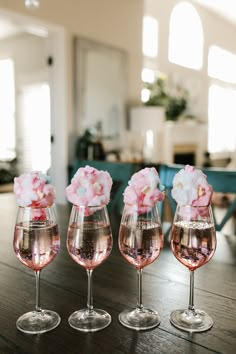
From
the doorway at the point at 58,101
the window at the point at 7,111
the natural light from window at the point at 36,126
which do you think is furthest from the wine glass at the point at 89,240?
the window at the point at 7,111

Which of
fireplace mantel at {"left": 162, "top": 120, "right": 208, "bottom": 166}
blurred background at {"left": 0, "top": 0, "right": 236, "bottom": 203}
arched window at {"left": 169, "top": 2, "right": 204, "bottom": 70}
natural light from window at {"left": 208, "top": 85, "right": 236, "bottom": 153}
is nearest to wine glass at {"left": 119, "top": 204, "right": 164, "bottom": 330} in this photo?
blurred background at {"left": 0, "top": 0, "right": 236, "bottom": 203}

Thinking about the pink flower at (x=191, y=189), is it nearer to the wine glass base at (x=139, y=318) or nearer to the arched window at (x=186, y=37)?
the wine glass base at (x=139, y=318)

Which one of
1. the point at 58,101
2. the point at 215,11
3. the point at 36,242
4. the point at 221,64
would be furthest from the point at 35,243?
the point at 221,64

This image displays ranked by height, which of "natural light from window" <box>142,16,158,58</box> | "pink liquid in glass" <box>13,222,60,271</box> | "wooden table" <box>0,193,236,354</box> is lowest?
"wooden table" <box>0,193,236,354</box>

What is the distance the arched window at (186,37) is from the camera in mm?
6695

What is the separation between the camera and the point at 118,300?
2.37 feet

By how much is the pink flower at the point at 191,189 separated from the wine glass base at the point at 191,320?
7.7 inches

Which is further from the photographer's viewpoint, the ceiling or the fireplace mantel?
the fireplace mantel

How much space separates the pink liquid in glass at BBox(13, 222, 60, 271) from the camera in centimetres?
63

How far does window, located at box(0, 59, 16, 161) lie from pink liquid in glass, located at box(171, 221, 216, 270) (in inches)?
240

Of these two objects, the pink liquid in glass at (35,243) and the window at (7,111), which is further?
the window at (7,111)

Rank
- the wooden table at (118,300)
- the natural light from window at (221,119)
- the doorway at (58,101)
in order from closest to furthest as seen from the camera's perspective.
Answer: the wooden table at (118,300) → the doorway at (58,101) → the natural light from window at (221,119)

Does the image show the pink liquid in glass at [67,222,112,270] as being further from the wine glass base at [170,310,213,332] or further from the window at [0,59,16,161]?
the window at [0,59,16,161]

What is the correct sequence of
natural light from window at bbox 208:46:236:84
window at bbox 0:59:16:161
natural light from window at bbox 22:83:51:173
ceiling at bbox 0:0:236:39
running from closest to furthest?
ceiling at bbox 0:0:236:39, natural light from window at bbox 22:83:51:173, window at bbox 0:59:16:161, natural light from window at bbox 208:46:236:84
